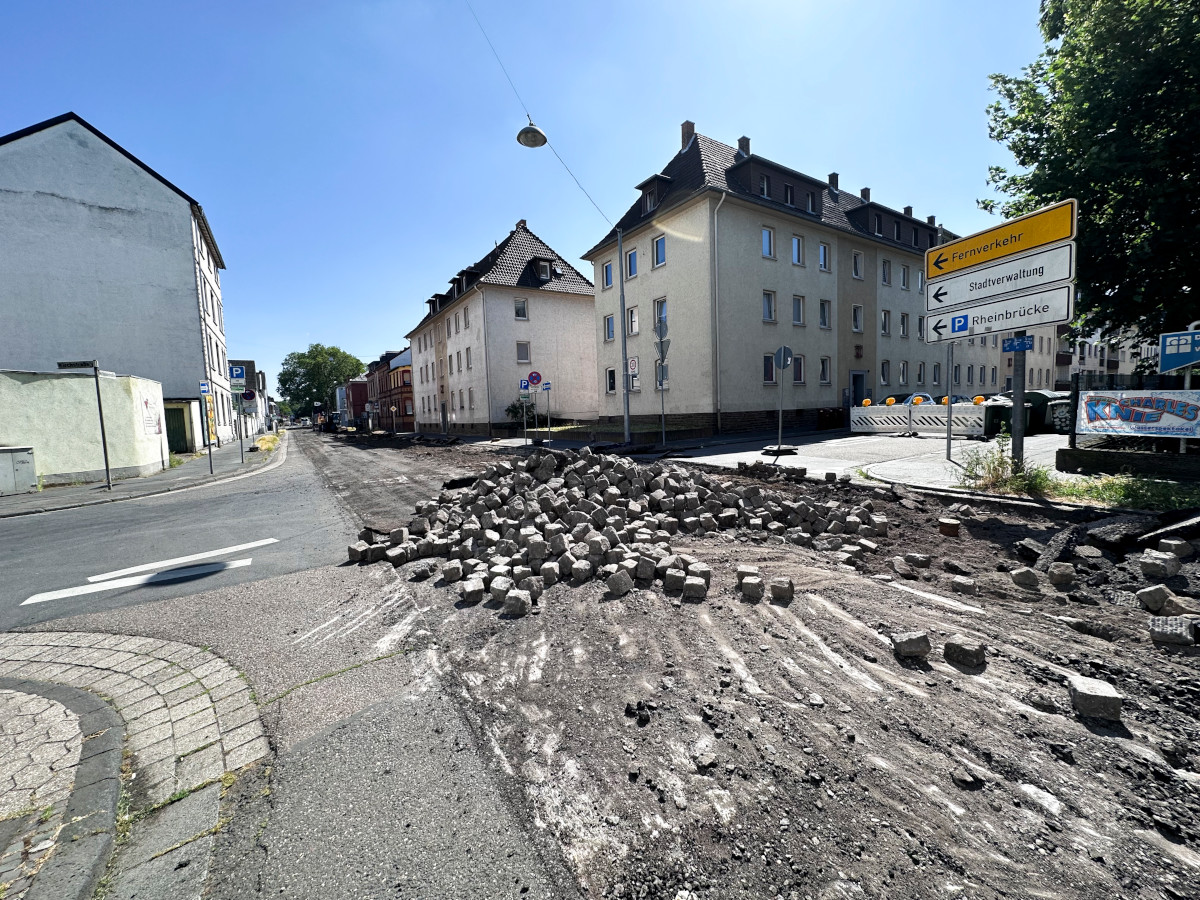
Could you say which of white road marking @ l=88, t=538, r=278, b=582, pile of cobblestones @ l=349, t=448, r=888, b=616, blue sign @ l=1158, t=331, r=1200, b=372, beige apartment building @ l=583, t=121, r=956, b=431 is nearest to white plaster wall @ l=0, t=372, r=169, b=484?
white road marking @ l=88, t=538, r=278, b=582

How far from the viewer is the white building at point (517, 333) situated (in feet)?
107

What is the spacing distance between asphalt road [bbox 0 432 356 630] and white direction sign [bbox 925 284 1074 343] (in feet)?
32.9

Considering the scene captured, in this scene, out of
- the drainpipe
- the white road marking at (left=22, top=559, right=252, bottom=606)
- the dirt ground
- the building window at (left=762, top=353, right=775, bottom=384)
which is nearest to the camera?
the dirt ground

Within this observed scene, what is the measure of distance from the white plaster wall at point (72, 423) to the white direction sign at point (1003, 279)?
18964 millimetres

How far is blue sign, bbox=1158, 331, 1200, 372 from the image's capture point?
25.2 feet

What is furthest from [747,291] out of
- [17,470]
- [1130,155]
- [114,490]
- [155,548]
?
[17,470]

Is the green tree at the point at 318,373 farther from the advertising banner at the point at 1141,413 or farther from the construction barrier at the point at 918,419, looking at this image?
the advertising banner at the point at 1141,413

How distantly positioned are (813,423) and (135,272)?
32.7m

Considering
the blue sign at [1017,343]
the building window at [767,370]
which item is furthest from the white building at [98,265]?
the blue sign at [1017,343]

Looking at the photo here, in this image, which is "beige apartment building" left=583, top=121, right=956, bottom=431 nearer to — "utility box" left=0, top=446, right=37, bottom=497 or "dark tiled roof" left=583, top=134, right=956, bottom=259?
"dark tiled roof" left=583, top=134, right=956, bottom=259

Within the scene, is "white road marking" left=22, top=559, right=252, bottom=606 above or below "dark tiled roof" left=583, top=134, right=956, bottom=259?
below

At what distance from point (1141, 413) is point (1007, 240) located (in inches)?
136

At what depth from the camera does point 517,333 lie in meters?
33.1

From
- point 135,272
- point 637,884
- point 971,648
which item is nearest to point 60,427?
point 135,272
